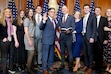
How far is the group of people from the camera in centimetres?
427

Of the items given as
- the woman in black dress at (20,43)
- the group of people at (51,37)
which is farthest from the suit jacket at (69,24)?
the woman in black dress at (20,43)

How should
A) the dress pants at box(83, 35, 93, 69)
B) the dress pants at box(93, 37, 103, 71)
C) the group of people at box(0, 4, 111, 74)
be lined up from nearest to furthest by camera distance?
1. the group of people at box(0, 4, 111, 74)
2. the dress pants at box(83, 35, 93, 69)
3. the dress pants at box(93, 37, 103, 71)

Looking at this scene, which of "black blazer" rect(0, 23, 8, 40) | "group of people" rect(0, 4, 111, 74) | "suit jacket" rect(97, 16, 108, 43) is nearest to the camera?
"black blazer" rect(0, 23, 8, 40)

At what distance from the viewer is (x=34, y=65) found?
18.0ft

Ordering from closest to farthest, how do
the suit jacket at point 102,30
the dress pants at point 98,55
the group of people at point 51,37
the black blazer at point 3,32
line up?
the black blazer at point 3,32, the group of people at point 51,37, the suit jacket at point 102,30, the dress pants at point 98,55

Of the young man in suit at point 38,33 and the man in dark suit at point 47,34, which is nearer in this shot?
the man in dark suit at point 47,34

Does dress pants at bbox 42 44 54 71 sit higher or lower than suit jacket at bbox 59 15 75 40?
lower

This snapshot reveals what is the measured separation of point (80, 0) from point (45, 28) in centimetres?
265

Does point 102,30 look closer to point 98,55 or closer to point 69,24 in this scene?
point 98,55

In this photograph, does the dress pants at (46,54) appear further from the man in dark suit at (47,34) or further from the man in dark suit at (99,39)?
the man in dark suit at (99,39)

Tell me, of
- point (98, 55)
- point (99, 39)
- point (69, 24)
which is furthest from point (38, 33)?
point (98, 55)

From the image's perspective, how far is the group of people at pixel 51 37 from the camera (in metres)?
4.27

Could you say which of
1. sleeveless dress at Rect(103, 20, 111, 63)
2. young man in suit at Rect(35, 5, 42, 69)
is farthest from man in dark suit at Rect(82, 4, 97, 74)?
young man in suit at Rect(35, 5, 42, 69)

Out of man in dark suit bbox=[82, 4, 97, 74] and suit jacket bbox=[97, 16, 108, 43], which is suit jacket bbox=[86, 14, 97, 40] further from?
suit jacket bbox=[97, 16, 108, 43]
